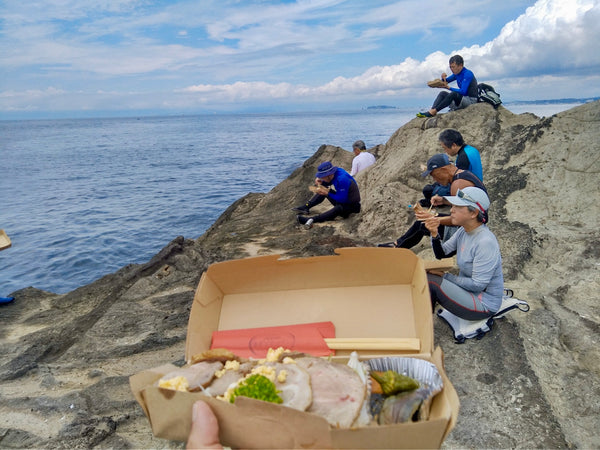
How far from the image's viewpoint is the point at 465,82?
9.12m

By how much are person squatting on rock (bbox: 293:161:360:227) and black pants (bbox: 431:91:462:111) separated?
347 cm

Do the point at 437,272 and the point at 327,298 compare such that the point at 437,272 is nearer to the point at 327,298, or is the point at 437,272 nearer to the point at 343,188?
the point at 327,298

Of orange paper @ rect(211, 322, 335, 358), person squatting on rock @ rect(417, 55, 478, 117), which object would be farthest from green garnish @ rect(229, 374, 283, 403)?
person squatting on rock @ rect(417, 55, 478, 117)

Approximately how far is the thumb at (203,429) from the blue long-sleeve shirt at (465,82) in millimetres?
9014

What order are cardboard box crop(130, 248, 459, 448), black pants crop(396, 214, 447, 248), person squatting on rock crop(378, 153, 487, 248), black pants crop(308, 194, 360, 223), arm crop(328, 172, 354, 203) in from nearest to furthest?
cardboard box crop(130, 248, 459, 448), person squatting on rock crop(378, 153, 487, 248), black pants crop(396, 214, 447, 248), arm crop(328, 172, 354, 203), black pants crop(308, 194, 360, 223)

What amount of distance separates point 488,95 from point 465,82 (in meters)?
0.75

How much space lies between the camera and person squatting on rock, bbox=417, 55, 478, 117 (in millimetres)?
8602

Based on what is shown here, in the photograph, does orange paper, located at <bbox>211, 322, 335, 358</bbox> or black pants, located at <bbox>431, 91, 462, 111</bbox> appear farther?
black pants, located at <bbox>431, 91, 462, 111</bbox>

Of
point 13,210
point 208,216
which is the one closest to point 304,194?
point 208,216

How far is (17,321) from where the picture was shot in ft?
17.3

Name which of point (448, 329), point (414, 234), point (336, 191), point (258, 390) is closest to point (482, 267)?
point (448, 329)

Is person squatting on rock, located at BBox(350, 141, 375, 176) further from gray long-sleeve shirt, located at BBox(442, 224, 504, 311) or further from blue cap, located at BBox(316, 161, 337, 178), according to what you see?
gray long-sleeve shirt, located at BBox(442, 224, 504, 311)

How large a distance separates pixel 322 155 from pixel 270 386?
12586 mm

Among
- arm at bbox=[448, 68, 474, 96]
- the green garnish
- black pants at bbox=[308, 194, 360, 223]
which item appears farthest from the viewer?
arm at bbox=[448, 68, 474, 96]
